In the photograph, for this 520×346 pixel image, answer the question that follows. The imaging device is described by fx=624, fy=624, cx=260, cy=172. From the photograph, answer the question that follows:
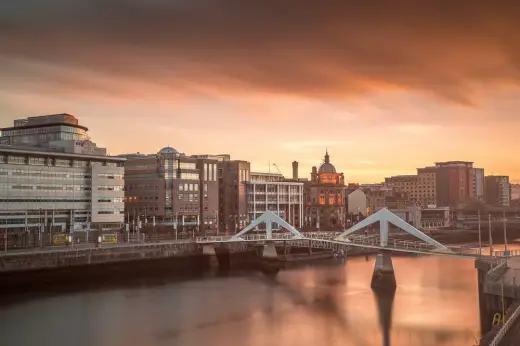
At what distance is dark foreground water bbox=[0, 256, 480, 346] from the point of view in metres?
39.4

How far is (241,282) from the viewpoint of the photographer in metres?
63.4

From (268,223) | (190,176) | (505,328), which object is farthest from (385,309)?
(190,176)

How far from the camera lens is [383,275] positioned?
5759 centimetres

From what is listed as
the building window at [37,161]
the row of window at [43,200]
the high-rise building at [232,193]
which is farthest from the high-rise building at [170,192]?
the building window at [37,161]

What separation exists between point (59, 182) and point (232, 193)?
36.9 m

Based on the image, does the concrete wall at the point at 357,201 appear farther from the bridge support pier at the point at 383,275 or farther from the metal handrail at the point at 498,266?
the metal handrail at the point at 498,266

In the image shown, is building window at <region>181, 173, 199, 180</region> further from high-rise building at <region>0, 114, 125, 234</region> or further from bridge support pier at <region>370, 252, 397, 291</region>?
bridge support pier at <region>370, 252, 397, 291</region>

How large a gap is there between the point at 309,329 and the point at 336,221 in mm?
86102

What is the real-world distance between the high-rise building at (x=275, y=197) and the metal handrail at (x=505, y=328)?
76910 millimetres

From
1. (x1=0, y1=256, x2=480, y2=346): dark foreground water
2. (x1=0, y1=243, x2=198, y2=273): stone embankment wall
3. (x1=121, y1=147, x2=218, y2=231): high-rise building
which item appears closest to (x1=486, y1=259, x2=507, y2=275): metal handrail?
(x1=0, y1=256, x2=480, y2=346): dark foreground water

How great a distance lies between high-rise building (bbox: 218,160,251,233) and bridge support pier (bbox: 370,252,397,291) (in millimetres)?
50267

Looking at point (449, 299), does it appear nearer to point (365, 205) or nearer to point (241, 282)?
point (241, 282)

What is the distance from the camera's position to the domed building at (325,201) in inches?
4980

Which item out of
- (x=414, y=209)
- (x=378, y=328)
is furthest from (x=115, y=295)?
(x=414, y=209)
